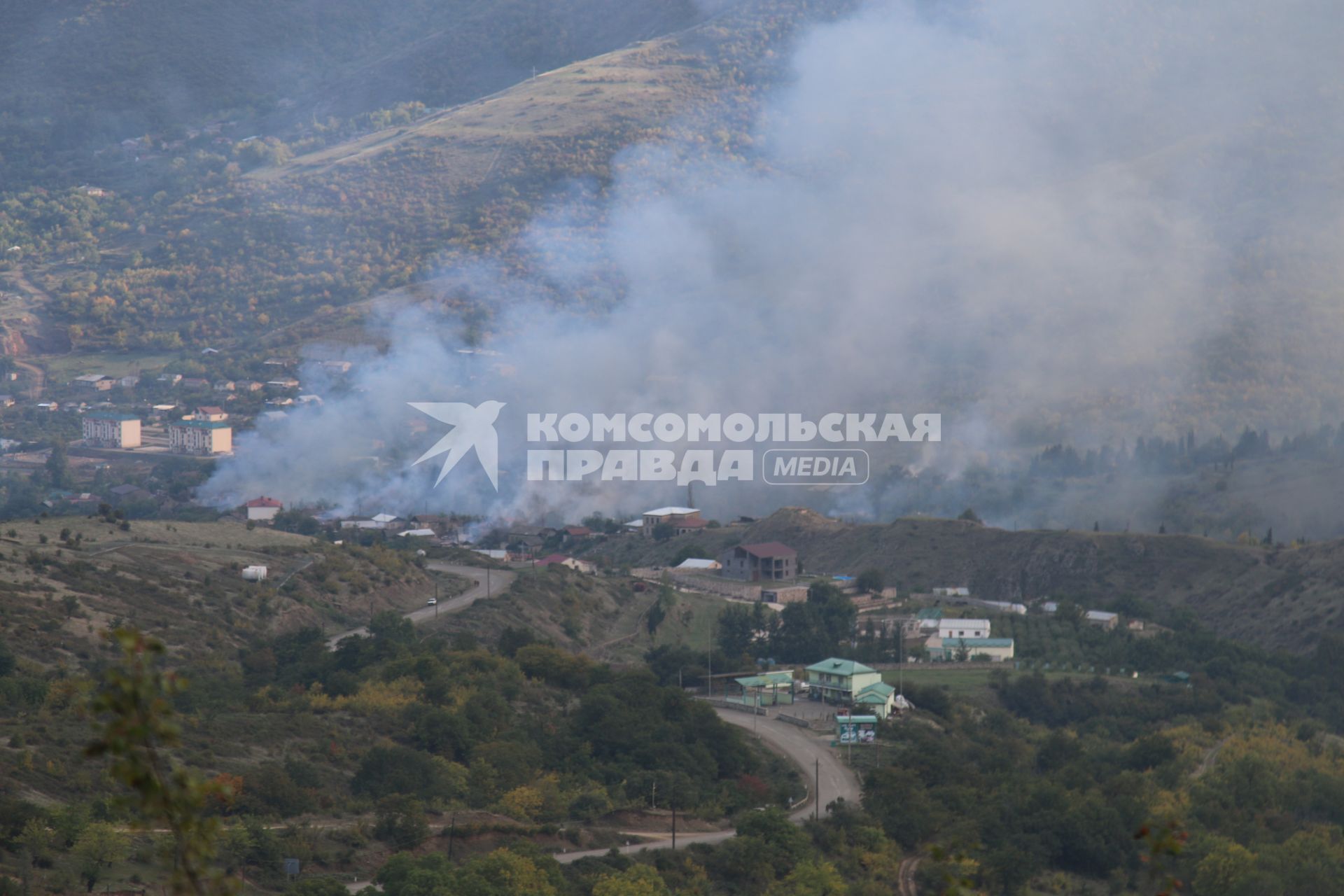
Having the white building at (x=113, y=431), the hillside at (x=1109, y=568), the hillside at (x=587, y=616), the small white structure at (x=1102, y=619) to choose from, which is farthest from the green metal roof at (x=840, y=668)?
the white building at (x=113, y=431)

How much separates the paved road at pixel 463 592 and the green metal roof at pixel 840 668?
1342 cm

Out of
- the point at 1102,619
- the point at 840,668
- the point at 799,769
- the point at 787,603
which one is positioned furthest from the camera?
the point at 787,603

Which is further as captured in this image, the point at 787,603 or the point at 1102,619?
the point at 787,603

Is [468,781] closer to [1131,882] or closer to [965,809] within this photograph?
[965,809]

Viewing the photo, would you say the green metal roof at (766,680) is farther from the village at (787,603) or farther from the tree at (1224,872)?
the tree at (1224,872)

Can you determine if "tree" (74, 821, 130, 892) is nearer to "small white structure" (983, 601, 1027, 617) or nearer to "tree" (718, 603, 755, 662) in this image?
"tree" (718, 603, 755, 662)

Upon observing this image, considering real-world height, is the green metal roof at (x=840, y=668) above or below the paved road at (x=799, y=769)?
above

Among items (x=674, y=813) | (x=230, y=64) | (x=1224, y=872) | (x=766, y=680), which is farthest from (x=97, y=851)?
(x=230, y=64)

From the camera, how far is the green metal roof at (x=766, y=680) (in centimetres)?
4625

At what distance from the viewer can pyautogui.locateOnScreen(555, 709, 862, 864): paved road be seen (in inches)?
1180

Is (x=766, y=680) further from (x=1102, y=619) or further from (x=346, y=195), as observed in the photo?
(x=346, y=195)

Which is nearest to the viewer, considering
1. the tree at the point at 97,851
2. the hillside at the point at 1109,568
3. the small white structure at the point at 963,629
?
the tree at the point at 97,851

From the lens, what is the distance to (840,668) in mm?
45562

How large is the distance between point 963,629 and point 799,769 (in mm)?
17666
